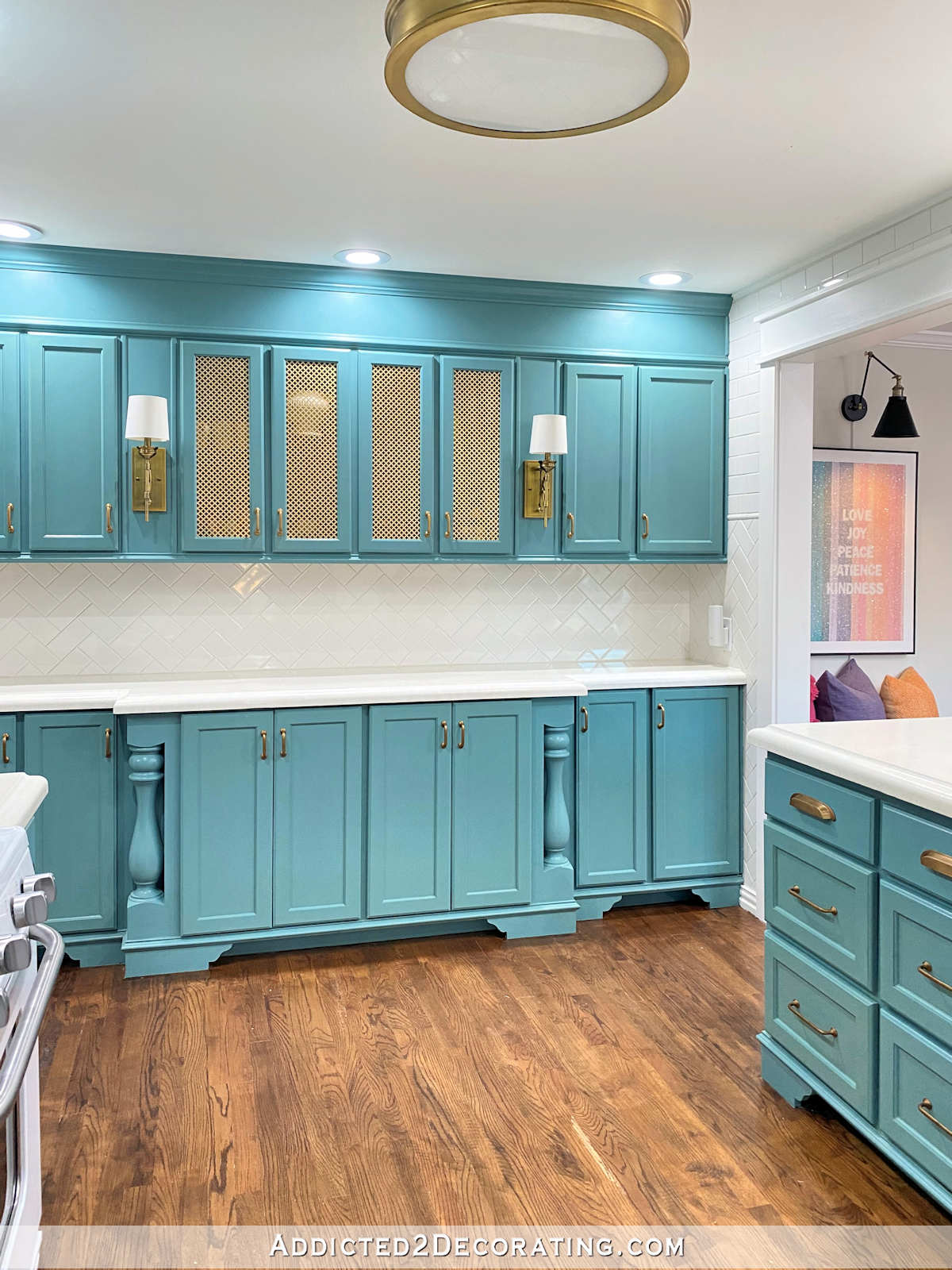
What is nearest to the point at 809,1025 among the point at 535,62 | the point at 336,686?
the point at 336,686

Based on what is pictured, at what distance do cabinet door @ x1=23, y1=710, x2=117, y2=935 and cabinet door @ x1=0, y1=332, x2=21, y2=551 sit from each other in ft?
2.38

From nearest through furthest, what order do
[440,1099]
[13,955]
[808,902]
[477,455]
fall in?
1. [13,955]
2. [808,902]
3. [440,1099]
4. [477,455]

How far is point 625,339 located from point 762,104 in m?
1.76

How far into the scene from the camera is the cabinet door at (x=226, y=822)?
11.6 ft

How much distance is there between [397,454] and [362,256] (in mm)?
740

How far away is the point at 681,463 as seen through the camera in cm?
429

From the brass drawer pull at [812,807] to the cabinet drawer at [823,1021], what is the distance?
371 mm

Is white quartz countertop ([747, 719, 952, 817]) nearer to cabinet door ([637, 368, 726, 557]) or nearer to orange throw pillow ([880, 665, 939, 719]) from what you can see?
cabinet door ([637, 368, 726, 557])

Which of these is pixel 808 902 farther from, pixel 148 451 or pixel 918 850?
pixel 148 451

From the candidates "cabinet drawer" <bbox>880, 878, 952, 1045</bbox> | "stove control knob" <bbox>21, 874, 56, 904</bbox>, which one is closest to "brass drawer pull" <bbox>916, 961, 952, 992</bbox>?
"cabinet drawer" <bbox>880, 878, 952, 1045</bbox>

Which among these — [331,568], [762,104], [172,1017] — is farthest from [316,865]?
[762,104]

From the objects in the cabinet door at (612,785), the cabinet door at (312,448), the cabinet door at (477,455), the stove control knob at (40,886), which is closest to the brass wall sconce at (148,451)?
the cabinet door at (312,448)

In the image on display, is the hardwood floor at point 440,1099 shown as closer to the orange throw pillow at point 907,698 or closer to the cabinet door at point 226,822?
the cabinet door at point 226,822

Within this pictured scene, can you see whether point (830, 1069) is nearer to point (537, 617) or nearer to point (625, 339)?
point (537, 617)
